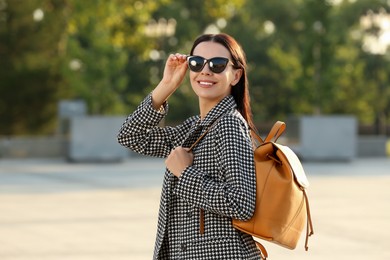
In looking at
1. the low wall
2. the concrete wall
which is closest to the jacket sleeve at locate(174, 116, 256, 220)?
the concrete wall

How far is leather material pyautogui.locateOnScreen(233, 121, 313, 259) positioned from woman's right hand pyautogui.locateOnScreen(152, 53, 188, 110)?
49 cm

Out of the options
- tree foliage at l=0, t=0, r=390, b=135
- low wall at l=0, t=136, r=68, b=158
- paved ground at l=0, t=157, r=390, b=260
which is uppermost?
tree foliage at l=0, t=0, r=390, b=135

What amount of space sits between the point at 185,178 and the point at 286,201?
1.20 feet

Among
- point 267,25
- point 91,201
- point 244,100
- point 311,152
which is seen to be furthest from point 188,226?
point 267,25

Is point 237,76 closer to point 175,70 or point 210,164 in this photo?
point 175,70

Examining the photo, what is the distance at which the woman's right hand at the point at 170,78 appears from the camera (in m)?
3.85

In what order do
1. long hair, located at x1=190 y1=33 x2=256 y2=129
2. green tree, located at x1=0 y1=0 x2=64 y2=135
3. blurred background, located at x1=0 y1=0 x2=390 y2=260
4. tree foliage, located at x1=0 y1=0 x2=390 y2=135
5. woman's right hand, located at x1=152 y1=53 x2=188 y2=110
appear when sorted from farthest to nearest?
green tree, located at x1=0 y1=0 x2=64 y2=135 → tree foliage, located at x1=0 y1=0 x2=390 y2=135 → blurred background, located at x1=0 y1=0 x2=390 y2=260 → woman's right hand, located at x1=152 y1=53 x2=188 y2=110 → long hair, located at x1=190 y1=33 x2=256 y2=129

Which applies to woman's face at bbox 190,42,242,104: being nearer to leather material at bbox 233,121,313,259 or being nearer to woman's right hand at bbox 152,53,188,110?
woman's right hand at bbox 152,53,188,110

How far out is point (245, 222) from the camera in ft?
11.5

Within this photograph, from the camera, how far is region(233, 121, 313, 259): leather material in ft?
11.4

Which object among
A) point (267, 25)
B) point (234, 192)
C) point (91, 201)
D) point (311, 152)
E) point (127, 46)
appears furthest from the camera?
point (267, 25)

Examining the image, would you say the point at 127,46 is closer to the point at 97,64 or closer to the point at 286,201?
Result: the point at 97,64

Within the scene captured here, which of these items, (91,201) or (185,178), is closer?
(185,178)

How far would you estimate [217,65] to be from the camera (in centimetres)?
368
